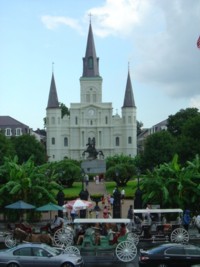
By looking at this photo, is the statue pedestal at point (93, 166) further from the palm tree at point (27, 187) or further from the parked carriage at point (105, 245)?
the parked carriage at point (105, 245)

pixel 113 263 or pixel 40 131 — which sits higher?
pixel 40 131

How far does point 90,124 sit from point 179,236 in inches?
4125

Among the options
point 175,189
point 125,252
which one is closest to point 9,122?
point 175,189

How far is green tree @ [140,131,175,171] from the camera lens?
266 ft

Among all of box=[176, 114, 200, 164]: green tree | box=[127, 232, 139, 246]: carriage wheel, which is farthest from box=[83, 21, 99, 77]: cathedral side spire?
box=[127, 232, 139, 246]: carriage wheel

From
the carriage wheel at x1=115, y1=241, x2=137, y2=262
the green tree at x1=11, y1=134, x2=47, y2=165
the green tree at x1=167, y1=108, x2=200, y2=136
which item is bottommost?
the carriage wheel at x1=115, y1=241, x2=137, y2=262

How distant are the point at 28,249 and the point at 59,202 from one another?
1524 cm

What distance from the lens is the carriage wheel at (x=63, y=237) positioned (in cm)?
2431

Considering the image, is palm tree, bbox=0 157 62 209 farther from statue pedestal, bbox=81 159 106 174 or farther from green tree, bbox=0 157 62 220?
statue pedestal, bbox=81 159 106 174

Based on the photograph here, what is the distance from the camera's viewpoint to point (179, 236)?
2558cm

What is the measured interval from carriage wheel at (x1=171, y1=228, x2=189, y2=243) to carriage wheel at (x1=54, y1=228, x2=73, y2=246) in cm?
467

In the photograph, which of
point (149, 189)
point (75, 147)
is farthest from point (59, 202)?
point (75, 147)

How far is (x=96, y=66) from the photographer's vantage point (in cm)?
13212

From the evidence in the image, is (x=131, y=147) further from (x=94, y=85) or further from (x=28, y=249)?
(x=28, y=249)
